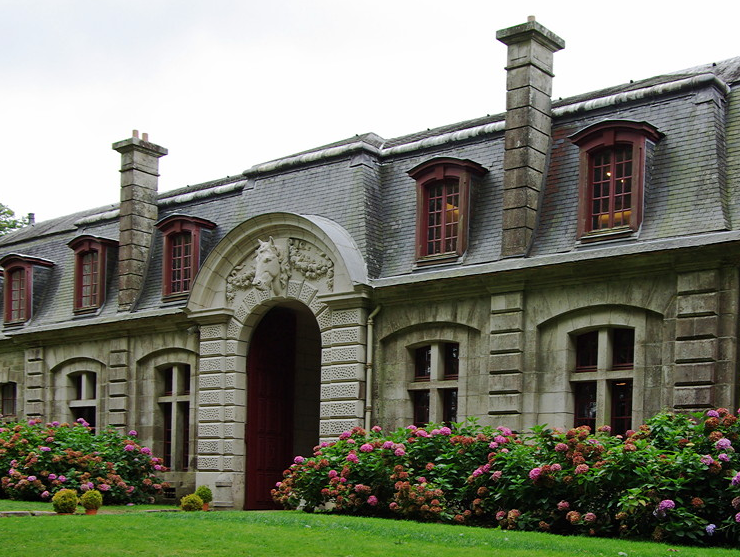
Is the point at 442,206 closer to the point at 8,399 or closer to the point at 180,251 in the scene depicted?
the point at 180,251

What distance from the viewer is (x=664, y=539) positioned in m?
14.0

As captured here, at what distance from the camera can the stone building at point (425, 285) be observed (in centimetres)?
1800

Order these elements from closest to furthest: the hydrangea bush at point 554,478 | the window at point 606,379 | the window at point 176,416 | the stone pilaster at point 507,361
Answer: the hydrangea bush at point 554,478
the window at point 606,379
the stone pilaster at point 507,361
the window at point 176,416

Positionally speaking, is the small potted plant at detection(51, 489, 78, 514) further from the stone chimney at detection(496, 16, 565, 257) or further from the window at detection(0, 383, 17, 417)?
the window at detection(0, 383, 17, 417)

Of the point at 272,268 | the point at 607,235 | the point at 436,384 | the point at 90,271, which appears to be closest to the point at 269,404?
the point at 272,268

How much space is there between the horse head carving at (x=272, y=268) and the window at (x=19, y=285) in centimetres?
990

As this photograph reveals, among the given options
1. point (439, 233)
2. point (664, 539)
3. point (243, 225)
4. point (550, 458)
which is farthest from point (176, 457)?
point (664, 539)

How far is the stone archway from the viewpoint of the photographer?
851 inches

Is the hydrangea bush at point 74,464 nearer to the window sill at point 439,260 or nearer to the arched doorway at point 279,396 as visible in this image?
the arched doorway at point 279,396

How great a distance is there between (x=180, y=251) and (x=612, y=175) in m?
11.6

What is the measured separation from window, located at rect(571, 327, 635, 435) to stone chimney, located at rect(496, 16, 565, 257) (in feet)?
7.28

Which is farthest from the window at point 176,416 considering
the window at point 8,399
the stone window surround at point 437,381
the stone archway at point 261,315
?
the stone window surround at point 437,381

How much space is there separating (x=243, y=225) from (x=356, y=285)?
3.43m

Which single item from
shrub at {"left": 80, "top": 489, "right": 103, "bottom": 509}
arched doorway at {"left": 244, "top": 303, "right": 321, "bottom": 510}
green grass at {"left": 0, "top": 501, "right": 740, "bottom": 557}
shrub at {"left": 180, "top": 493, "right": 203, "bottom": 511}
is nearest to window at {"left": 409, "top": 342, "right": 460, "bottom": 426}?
arched doorway at {"left": 244, "top": 303, "right": 321, "bottom": 510}
